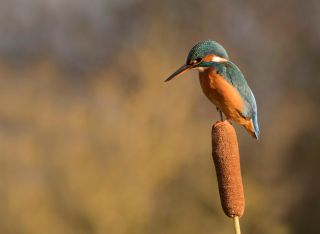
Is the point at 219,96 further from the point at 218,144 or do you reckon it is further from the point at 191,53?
the point at 218,144

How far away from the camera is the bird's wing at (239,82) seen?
6.75 m

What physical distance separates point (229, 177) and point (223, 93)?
259 cm

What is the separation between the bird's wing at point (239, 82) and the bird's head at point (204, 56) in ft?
0.57

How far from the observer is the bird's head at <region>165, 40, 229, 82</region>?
21.5 ft

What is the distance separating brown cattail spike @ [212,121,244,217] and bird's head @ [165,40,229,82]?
2226mm

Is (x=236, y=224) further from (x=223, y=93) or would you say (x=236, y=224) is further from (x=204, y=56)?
(x=204, y=56)

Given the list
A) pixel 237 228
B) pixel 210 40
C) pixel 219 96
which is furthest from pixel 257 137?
pixel 237 228

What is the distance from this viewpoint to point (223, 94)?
6.67 metres

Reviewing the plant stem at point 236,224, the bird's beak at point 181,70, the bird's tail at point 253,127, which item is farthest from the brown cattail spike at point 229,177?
the bird's tail at point 253,127

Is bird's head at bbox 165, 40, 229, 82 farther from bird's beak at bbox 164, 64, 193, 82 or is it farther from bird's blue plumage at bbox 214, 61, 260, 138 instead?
bird's blue plumage at bbox 214, 61, 260, 138

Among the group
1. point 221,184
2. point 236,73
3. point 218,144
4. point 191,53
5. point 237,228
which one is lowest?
point 237,228

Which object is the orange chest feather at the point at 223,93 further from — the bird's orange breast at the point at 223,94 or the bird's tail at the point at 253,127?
the bird's tail at the point at 253,127

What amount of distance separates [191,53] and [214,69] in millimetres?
478

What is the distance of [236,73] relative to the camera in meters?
6.80
